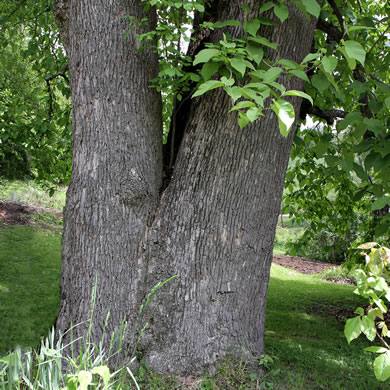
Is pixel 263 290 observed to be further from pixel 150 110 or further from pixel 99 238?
pixel 150 110

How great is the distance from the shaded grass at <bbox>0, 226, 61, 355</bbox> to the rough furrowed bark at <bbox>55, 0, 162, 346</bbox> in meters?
1.42

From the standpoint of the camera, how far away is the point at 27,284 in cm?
542

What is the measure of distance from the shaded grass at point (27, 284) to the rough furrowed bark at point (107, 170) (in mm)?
1416

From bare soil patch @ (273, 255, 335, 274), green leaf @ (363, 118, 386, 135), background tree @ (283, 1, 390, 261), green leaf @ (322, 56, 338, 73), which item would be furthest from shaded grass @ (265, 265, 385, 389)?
bare soil patch @ (273, 255, 335, 274)

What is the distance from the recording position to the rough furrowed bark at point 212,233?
97.3 inches

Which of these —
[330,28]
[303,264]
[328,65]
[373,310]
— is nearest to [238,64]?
[328,65]

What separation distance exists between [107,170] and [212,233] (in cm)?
76

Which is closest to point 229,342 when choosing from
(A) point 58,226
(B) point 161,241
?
(B) point 161,241

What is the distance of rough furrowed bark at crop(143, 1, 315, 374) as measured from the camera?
2.47 m

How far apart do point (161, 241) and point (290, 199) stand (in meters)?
3.42

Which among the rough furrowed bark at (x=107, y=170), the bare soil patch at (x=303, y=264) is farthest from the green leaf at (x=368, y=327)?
the bare soil patch at (x=303, y=264)

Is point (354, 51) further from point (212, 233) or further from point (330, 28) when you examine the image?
point (330, 28)

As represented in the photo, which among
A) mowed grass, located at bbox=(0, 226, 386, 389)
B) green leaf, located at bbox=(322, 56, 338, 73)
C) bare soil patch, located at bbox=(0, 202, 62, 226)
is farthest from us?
bare soil patch, located at bbox=(0, 202, 62, 226)

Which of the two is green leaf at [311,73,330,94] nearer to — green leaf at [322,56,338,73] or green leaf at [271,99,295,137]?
green leaf at [322,56,338,73]
